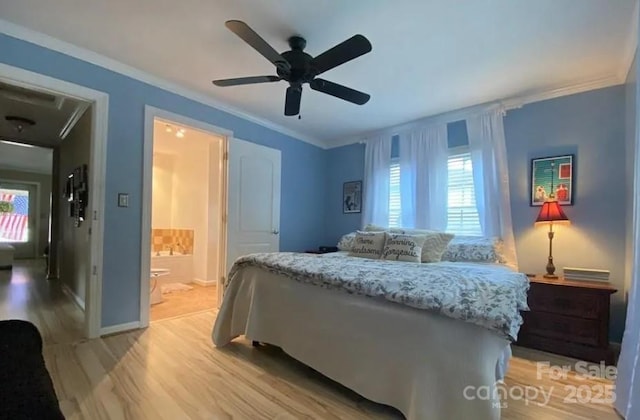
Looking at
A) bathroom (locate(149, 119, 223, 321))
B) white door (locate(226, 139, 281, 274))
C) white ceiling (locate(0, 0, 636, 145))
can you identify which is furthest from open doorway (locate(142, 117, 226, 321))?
white ceiling (locate(0, 0, 636, 145))

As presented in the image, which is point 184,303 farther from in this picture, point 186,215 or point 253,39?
point 253,39

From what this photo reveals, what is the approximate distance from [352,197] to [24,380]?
171 inches

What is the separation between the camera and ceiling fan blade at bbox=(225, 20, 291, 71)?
177cm

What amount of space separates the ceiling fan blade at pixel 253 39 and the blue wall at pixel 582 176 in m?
2.69

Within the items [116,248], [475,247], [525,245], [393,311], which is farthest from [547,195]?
[116,248]

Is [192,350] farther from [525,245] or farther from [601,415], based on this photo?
[525,245]

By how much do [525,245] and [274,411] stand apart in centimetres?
293

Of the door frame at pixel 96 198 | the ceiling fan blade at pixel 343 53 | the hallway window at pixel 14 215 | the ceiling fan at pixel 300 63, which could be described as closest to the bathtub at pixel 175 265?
the door frame at pixel 96 198

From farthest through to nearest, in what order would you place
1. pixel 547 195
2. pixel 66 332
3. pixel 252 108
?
1. pixel 252 108
2. pixel 547 195
3. pixel 66 332

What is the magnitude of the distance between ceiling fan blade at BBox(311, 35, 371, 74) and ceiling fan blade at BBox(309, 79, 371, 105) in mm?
108

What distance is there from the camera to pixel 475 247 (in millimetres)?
3182

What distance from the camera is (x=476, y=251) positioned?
10.3 ft

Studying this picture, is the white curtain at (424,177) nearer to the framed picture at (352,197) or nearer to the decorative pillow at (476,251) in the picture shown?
the decorative pillow at (476,251)

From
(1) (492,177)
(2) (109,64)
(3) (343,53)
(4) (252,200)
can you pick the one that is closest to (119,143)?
(2) (109,64)
